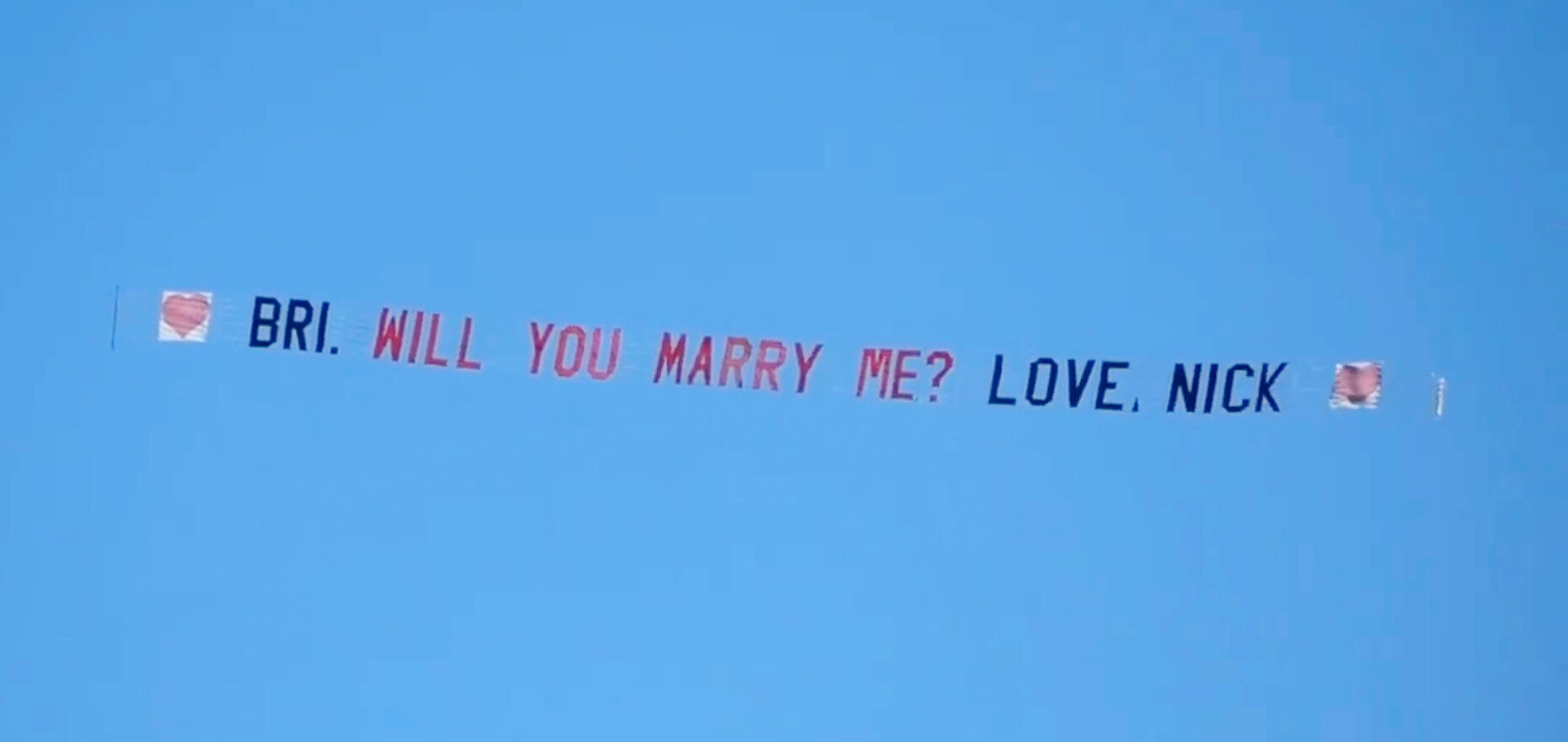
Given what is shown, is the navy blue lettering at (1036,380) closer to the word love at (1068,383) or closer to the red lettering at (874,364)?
the word love at (1068,383)

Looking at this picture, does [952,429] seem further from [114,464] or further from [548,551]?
[114,464]

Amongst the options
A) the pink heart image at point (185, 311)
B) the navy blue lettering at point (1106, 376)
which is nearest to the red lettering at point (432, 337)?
the pink heart image at point (185, 311)

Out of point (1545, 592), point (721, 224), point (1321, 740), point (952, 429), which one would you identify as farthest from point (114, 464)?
point (1545, 592)

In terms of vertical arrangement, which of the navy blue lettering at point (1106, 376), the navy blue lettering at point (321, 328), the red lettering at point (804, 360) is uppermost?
the navy blue lettering at point (1106, 376)

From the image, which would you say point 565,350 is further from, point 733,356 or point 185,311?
point 185,311

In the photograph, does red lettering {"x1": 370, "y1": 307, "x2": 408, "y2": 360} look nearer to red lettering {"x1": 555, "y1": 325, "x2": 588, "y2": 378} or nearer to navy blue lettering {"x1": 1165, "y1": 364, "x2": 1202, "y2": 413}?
red lettering {"x1": 555, "y1": 325, "x2": 588, "y2": 378}

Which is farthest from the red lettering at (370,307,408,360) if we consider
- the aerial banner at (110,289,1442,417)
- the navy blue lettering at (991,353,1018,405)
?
the navy blue lettering at (991,353,1018,405)

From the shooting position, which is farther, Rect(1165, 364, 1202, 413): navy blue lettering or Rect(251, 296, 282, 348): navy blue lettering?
Rect(1165, 364, 1202, 413): navy blue lettering
